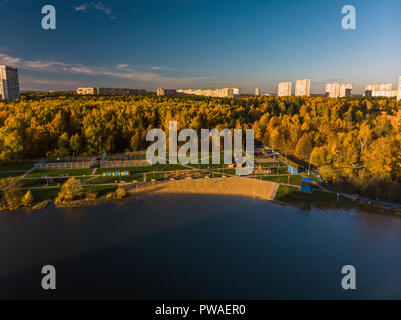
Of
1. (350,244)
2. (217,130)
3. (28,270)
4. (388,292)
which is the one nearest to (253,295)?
(388,292)

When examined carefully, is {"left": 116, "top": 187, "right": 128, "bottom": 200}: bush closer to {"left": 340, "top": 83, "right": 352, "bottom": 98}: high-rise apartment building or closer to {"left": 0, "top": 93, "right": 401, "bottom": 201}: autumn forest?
{"left": 0, "top": 93, "right": 401, "bottom": 201}: autumn forest

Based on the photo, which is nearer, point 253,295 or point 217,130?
point 253,295

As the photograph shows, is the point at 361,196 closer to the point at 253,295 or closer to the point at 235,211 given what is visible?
the point at 235,211

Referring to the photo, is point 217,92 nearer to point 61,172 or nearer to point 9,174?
point 61,172

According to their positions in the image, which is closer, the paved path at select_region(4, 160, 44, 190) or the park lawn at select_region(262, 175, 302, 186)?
the paved path at select_region(4, 160, 44, 190)

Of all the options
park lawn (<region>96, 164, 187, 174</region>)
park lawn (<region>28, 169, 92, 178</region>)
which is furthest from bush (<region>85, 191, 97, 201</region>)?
park lawn (<region>96, 164, 187, 174</region>)
